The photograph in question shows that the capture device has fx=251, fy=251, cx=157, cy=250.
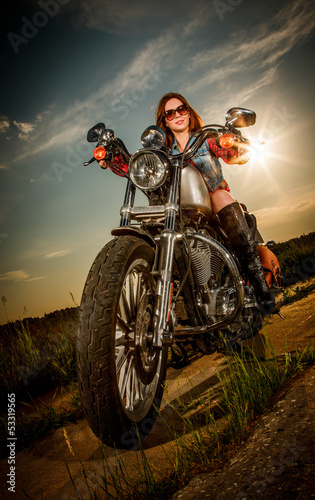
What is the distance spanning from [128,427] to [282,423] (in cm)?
73

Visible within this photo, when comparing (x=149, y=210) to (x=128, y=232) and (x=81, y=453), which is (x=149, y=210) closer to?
(x=128, y=232)

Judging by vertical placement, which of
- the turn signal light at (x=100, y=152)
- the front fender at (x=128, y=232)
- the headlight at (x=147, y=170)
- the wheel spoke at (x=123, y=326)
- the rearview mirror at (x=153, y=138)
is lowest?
the wheel spoke at (x=123, y=326)

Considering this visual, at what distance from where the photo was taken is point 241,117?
177cm

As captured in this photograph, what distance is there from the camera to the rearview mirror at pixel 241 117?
1.76 meters

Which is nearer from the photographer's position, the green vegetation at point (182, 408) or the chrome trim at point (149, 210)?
the green vegetation at point (182, 408)

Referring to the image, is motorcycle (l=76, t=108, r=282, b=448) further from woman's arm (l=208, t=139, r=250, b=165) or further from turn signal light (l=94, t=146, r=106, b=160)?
woman's arm (l=208, t=139, r=250, b=165)

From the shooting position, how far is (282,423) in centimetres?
95

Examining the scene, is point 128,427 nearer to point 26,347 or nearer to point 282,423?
point 282,423

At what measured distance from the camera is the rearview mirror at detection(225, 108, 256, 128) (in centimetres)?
176

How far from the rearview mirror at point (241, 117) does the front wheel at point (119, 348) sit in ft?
3.63

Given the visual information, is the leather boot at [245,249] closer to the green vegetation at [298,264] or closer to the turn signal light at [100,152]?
the turn signal light at [100,152]

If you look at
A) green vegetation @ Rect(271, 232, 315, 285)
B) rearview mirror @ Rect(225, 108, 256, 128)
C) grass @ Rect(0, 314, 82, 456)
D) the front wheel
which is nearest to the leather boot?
rearview mirror @ Rect(225, 108, 256, 128)

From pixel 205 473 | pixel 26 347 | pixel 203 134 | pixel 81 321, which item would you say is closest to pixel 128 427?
pixel 205 473

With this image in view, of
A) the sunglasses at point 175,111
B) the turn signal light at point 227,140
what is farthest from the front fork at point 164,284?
the sunglasses at point 175,111
